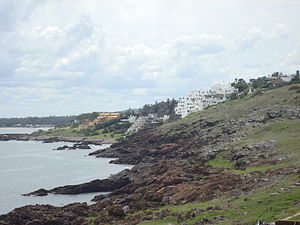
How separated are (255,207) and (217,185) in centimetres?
1391

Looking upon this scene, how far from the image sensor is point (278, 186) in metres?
37.4

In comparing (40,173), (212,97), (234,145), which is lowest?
(40,173)

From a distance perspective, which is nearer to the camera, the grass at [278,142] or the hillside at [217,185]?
the hillside at [217,185]

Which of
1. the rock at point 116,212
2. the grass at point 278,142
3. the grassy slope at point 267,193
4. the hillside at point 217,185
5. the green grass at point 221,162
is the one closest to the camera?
the grassy slope at point 267,193

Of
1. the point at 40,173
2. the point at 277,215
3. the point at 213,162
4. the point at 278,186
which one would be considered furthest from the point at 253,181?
the point at 40,173

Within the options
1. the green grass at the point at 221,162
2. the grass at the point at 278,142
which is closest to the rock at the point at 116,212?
the grass at the point at 278,142

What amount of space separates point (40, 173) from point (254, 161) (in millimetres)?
53476

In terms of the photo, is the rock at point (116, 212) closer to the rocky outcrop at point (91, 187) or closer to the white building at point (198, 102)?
the rocky outcrop at point (91, 187)

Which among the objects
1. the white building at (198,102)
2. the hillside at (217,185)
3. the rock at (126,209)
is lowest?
the rock at (126,209)

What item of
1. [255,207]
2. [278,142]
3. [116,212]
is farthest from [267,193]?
[278,142]

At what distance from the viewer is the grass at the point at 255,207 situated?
1146 inches

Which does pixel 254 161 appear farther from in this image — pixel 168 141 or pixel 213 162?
pixel 168 141

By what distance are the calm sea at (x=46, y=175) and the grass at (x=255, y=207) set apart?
25428mm

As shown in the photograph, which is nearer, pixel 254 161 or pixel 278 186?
pixel 278 186
